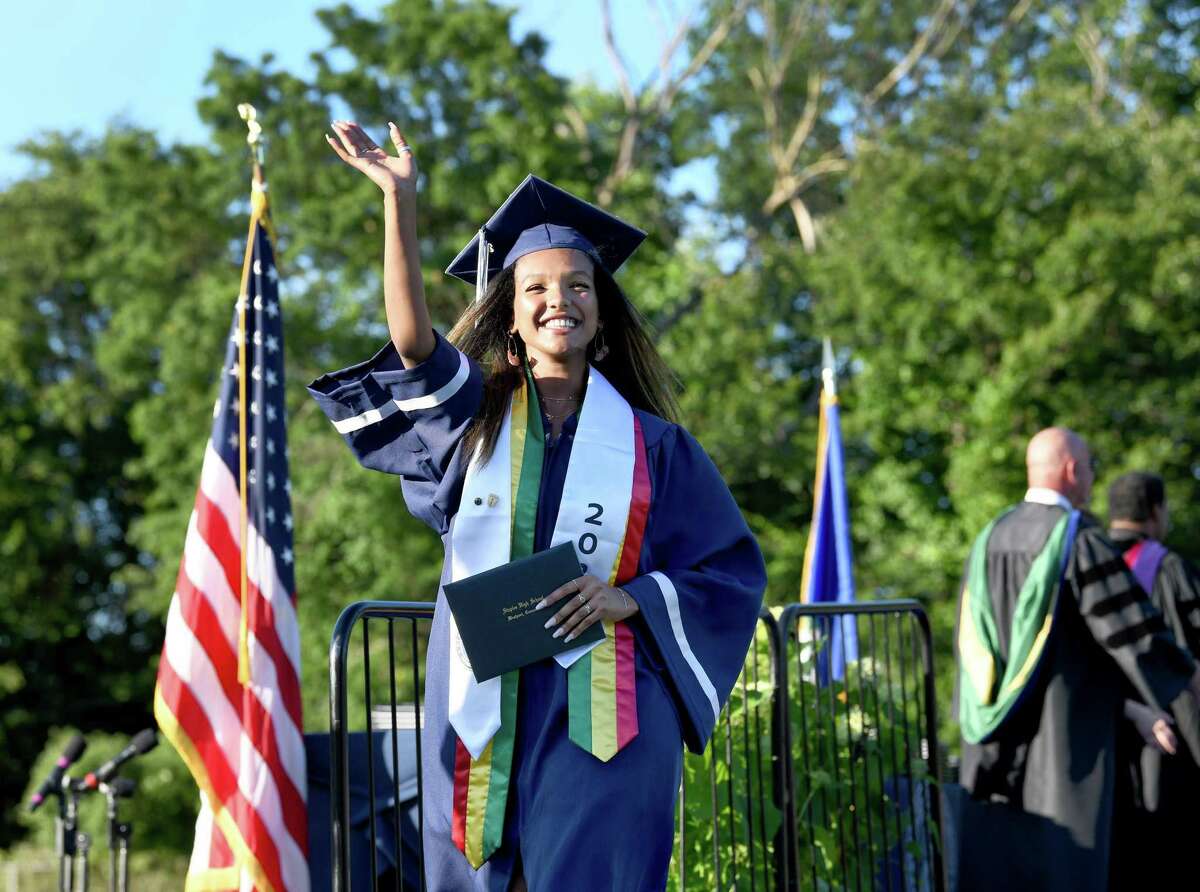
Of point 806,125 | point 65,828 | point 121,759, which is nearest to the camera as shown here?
point 121,759

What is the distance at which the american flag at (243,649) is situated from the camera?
5.43 m

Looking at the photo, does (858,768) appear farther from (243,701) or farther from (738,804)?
(243,701)

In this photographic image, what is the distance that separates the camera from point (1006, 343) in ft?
65.2

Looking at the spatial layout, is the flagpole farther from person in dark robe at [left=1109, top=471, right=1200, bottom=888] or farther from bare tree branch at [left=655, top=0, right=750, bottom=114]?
bare tree branch at [left=655, top=0, right=750, bottom=114]

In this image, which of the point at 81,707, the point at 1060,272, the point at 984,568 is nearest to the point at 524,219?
the point at 984,568

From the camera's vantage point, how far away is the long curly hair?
3.13 m

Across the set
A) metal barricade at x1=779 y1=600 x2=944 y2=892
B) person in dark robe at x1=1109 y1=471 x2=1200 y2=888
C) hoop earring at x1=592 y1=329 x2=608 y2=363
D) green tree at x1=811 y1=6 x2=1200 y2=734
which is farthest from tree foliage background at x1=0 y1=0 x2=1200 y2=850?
hoop earring at x1=592 y1=329 x2=608 y2=363

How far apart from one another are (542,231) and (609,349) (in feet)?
1.01

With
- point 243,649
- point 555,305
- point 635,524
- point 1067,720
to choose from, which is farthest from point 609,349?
point 1067,720

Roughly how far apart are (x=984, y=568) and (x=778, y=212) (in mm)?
21530

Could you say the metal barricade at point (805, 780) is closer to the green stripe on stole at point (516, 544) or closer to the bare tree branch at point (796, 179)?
the green stripe on stole at point (516, 544)

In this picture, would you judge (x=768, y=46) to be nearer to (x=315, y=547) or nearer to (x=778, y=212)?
(x=778, y=212)

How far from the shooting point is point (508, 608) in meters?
2.74

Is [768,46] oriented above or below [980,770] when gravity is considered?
above
